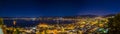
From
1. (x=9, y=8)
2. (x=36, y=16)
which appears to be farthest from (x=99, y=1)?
(x=9, y=8)

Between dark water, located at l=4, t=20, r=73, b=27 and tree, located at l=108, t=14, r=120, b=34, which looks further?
dark water, located at l=4, t=20, r=73, b=27

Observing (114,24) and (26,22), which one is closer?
(114,24)

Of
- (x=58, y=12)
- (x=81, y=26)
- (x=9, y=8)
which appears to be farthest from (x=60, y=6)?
(x=9, y=8)

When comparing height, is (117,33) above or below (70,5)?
below

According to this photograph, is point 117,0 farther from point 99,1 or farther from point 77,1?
point 77,1

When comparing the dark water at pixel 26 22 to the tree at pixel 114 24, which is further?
the dark water at pixel 26 22

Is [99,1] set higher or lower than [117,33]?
higher

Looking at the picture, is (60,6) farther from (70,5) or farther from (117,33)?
(117,33)

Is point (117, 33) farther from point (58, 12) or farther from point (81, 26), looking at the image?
point (58, 12)
